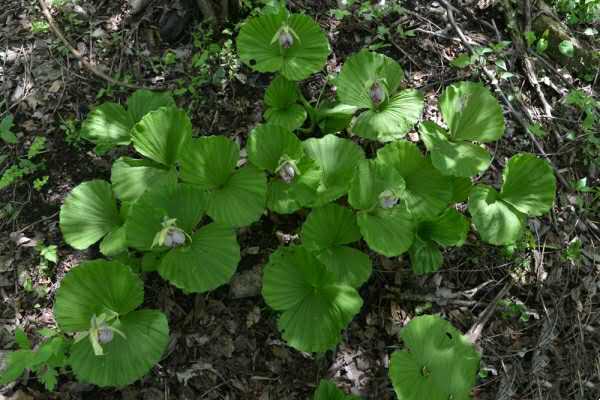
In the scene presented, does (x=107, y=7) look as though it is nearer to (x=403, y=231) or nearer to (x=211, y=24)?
(x=211, y=24)

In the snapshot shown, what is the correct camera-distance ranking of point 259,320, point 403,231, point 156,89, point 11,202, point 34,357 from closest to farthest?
point 34,357 < point 403,231 < point 259,320 < point 11,202 < point 156,89

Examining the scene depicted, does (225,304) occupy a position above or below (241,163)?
below

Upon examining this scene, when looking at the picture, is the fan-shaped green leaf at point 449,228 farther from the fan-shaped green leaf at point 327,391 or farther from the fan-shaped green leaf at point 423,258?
the fan-shaped green leaf at point 327,391

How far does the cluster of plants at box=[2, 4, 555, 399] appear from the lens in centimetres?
184

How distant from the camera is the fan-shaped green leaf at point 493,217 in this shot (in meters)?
2.03

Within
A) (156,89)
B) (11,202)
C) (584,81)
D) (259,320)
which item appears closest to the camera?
(259,320)

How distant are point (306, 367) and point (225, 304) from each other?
0.47 meters

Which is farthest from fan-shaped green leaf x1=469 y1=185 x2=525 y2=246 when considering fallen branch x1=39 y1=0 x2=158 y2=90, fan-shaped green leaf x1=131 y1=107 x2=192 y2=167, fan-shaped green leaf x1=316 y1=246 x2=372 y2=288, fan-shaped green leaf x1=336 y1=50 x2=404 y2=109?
fallen branch x1=39 y1=0 x2=158 y2=90

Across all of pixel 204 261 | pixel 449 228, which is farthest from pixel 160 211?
pixel 449 228

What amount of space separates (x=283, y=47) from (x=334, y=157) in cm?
61

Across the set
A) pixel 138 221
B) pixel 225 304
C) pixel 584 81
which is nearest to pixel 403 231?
pixel 225 304

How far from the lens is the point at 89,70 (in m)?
2.70

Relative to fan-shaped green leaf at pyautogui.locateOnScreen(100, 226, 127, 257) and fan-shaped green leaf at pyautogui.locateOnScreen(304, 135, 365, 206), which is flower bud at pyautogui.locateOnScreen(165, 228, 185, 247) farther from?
fan-shaped green leaf at pyautogui.locateOnScreen(304, 135, 365, 206)

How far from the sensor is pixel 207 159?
6.51ft
